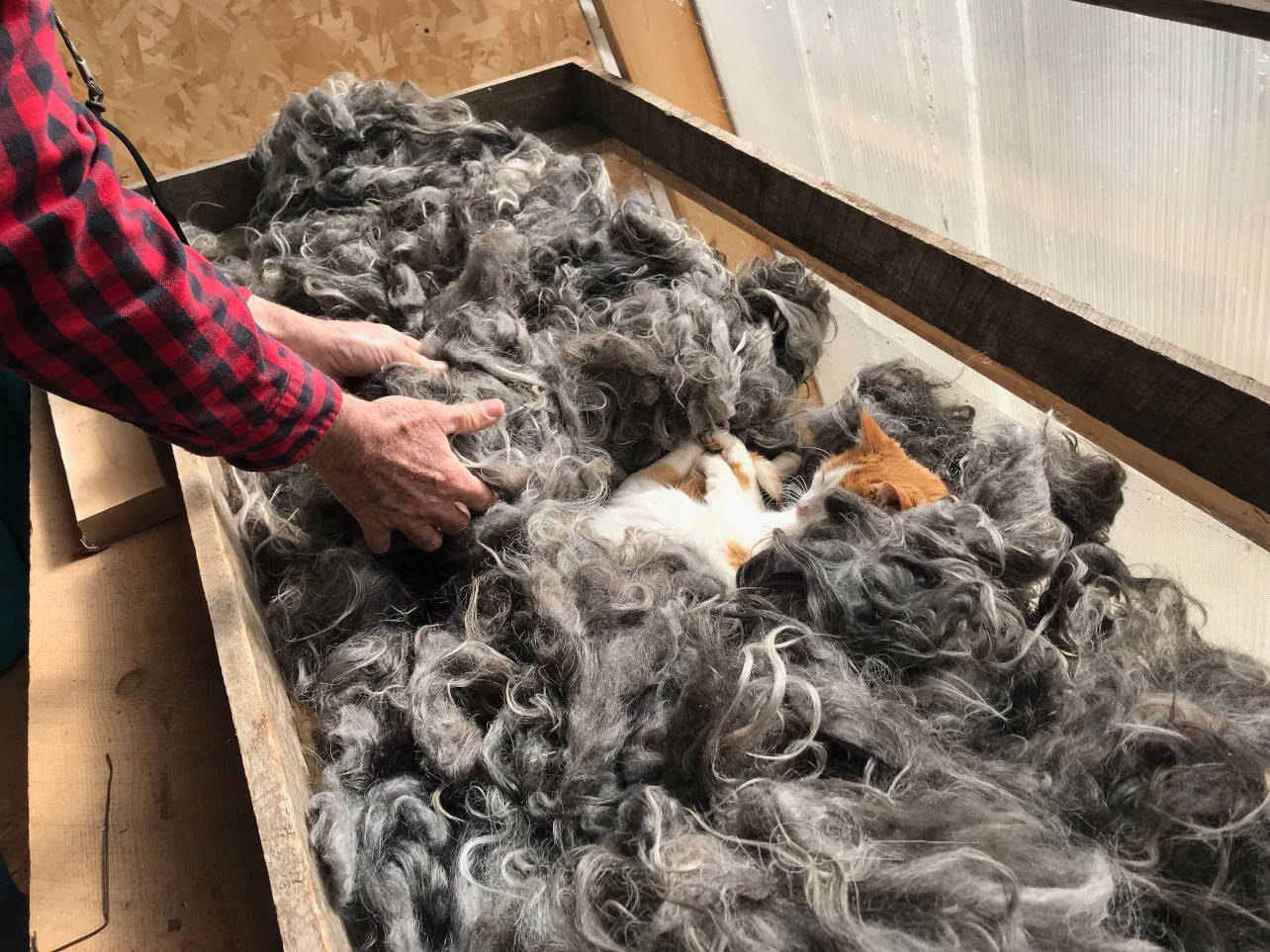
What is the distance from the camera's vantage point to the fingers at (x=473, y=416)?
1021 mm

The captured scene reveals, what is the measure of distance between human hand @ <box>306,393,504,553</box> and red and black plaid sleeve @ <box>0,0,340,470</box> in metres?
0.06

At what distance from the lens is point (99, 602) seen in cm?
111

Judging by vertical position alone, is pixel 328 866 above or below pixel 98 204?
below

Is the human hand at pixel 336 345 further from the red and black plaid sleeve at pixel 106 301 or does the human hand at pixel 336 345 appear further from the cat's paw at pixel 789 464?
the cat's paw at pixel 789 464

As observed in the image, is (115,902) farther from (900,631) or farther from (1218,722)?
(1218,722)

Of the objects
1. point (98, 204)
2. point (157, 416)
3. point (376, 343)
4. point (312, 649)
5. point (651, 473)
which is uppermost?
point (98, 204)

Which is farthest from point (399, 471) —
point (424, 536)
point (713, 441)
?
point (713, 441)

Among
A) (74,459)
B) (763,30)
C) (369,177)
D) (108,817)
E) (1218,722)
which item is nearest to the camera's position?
(1218,722)

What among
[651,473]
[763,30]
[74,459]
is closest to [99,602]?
[74,459]

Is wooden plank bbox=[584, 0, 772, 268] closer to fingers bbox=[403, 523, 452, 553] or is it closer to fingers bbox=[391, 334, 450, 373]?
fingers bbox=[391, 334, 450, 373]

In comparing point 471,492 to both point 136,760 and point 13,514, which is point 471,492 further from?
point 13,514

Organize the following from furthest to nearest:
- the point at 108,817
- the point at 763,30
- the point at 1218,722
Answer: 1. the point at 763,30
2. the point at 108,817
3. the point at 1218,722

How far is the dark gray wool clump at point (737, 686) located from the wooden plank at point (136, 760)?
0.14m

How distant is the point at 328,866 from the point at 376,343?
0.68m
